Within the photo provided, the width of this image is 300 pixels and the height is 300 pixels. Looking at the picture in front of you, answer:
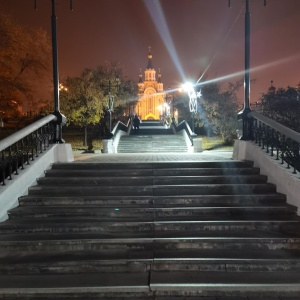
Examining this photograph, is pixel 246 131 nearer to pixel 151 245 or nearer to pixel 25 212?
pixel 151 245

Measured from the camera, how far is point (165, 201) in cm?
735

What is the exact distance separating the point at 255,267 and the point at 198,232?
131cm

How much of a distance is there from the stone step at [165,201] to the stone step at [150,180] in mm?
755

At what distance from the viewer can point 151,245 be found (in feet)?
19.3

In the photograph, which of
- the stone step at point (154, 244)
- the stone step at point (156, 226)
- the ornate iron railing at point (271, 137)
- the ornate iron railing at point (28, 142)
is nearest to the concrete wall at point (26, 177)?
the ornate iron railing at point (28, 142)

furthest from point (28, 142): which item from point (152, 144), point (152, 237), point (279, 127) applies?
Answer: point (152, 144)

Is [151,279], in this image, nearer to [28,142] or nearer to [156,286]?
[156,286]

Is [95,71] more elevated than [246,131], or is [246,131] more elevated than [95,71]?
[95,71]

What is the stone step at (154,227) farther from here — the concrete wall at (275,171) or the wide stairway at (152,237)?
the concrete wall at (275,171)

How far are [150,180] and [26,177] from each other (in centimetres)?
297

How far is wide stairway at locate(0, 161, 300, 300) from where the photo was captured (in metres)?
4.74

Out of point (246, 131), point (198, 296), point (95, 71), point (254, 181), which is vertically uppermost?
point (95, 71)

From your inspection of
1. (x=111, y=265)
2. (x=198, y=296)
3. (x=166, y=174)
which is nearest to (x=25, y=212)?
(x=111, y=265)

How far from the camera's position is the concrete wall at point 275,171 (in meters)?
7.00
